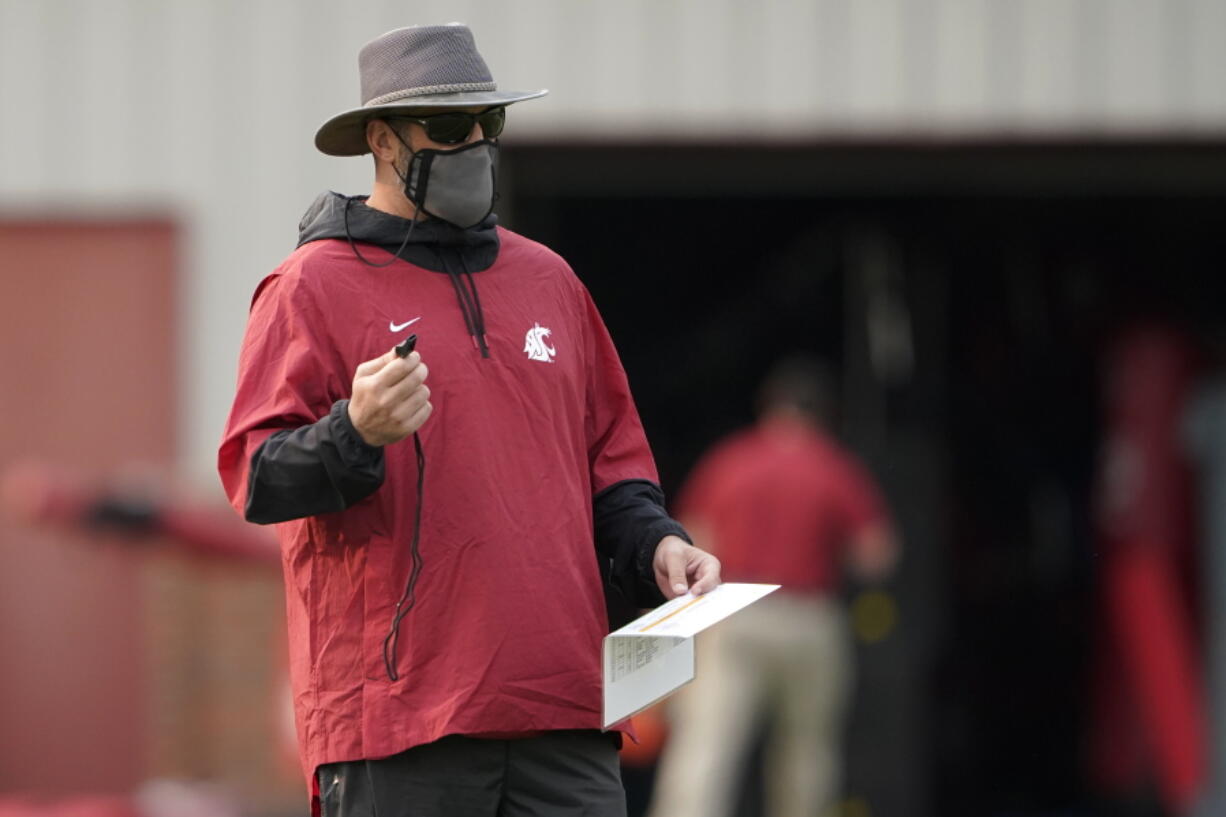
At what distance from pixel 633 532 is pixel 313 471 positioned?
2.02 ft

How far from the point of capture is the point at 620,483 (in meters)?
3.03

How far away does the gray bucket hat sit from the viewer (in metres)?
2.83

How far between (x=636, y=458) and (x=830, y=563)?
550 cm

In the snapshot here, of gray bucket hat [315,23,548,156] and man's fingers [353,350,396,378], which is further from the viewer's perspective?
gray bucket hat [315,23,548,156]

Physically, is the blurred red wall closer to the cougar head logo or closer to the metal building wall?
the metal building wall

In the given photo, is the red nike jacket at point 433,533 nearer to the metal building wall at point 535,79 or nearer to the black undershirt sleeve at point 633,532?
the black undershirt sleeve at point 633,532

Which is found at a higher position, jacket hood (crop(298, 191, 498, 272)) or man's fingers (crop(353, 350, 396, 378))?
jacket hood (crop(298, 191, 498, 272))

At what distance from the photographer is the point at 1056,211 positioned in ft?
34.6

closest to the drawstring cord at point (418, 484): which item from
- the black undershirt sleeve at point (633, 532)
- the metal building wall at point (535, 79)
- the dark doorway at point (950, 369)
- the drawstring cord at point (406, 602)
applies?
the drawstring cord at point (406, 602)

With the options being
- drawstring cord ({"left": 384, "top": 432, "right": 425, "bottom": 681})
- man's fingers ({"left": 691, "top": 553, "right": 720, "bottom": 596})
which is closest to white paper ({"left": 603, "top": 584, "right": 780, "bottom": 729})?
man's fingers ({"left": 691, "top": 553, "right": 720, "bottom": 596})

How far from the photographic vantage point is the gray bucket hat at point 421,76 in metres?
2.83

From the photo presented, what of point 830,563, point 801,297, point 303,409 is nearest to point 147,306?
point 830,563

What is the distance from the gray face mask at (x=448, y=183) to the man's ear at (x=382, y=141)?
6cm

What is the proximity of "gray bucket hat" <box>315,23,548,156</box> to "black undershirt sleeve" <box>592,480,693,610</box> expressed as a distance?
65cm
